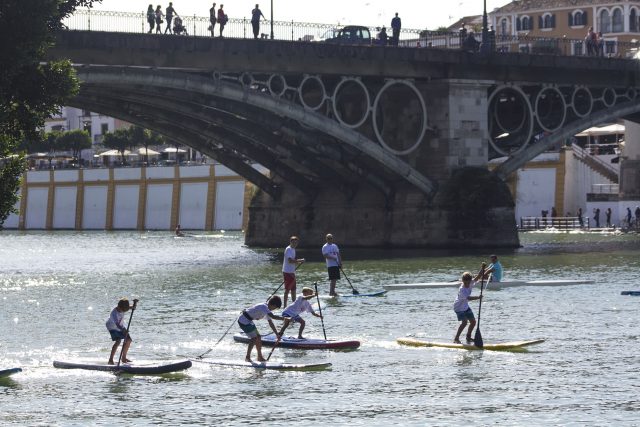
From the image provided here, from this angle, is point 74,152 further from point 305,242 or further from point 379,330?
point 379,330

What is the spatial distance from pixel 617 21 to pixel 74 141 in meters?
65.2

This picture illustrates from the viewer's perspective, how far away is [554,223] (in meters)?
116

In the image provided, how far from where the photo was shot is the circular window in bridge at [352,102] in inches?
3086

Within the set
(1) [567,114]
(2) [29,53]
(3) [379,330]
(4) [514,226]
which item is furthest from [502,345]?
(1) [567,114]

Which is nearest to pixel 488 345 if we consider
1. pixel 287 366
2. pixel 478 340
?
pixel 478 340

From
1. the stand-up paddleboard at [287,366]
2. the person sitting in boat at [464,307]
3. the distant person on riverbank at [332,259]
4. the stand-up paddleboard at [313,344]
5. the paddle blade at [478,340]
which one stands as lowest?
the stand-up paddleboard at [287,366]

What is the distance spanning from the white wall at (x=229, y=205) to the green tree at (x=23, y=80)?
101182 millimetres

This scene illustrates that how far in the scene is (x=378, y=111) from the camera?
273 ft

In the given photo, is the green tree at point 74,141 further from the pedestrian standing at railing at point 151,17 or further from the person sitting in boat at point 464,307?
the person sitting in boat at point 464,307

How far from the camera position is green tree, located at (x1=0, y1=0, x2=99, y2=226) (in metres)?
34.5

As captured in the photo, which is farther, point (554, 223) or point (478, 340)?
point (554, 223)

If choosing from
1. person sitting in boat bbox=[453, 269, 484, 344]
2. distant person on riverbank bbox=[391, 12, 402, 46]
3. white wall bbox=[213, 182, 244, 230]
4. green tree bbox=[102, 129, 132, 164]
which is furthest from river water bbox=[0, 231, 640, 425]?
green tree bbox=[102, 129, 132, 164]

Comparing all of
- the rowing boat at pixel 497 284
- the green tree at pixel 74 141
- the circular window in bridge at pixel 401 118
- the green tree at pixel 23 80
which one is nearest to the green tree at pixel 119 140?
the green tree at pixel 74 141

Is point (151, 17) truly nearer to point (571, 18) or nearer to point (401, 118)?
point (401, 118)
